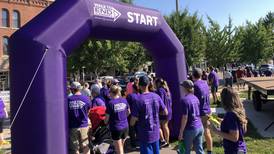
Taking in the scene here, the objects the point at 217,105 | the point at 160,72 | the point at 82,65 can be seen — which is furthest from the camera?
the point at 82,65

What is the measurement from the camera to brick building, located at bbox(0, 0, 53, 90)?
126ft

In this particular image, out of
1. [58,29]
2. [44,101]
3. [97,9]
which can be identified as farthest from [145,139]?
[97,9]

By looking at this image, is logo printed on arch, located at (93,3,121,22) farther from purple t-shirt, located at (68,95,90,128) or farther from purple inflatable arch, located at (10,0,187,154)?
purple t-shirt, located at (68,95,90,128)

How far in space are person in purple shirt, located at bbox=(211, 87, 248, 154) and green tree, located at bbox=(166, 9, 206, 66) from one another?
2632 cm

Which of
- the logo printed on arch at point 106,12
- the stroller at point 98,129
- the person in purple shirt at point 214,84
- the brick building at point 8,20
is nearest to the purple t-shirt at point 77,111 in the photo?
the stroller at point 98,129

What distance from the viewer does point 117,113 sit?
24.0ft

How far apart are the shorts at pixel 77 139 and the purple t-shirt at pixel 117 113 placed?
0.53 m

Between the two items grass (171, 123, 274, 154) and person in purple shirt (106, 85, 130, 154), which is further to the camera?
grass (171, 123, 274, 154)

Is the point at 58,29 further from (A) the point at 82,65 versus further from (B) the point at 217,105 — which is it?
(A) the point at 82,65

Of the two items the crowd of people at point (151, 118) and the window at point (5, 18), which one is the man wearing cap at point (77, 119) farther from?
the window at point (5, 18)

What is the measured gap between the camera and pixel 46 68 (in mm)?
6652

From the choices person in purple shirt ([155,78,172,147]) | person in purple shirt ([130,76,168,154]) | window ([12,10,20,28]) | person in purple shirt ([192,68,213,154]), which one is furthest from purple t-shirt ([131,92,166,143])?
window ([12,10,20,28])

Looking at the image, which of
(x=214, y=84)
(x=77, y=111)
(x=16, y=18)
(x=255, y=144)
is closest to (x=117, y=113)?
(x=77, y=111)

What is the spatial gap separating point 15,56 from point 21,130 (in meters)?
1.28
